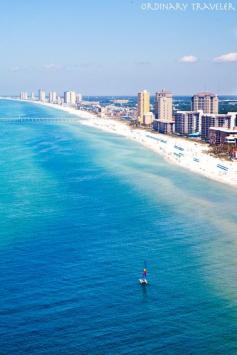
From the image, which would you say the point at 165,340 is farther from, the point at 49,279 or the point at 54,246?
the point at 54,246

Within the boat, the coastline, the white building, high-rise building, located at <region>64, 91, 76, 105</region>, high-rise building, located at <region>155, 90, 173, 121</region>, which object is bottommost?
the boat

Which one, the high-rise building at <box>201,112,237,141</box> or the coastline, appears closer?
the coastline

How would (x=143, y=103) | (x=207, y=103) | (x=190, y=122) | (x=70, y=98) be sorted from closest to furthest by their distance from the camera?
(x=190, y=122), (x=207, y=103), (x=143, y=103), (x=70, y=98)

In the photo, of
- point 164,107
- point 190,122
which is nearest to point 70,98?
point 164,107

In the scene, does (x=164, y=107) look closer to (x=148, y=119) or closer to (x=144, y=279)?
(x=148, y=119)

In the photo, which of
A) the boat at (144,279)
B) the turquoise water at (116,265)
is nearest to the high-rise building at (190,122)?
the turquoise water at (116,265)

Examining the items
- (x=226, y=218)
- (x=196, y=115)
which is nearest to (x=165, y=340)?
(x=226, y=218)

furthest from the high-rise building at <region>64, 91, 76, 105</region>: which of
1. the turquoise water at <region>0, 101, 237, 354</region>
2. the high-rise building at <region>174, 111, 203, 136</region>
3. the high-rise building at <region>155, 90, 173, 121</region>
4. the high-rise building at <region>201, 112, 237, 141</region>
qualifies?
the turquoise water at <region>0, 101, 237, 354</region>

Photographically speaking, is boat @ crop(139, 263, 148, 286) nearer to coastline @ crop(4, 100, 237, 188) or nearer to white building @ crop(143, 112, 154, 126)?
coastline @ crop(4, 100, 237, 188)
